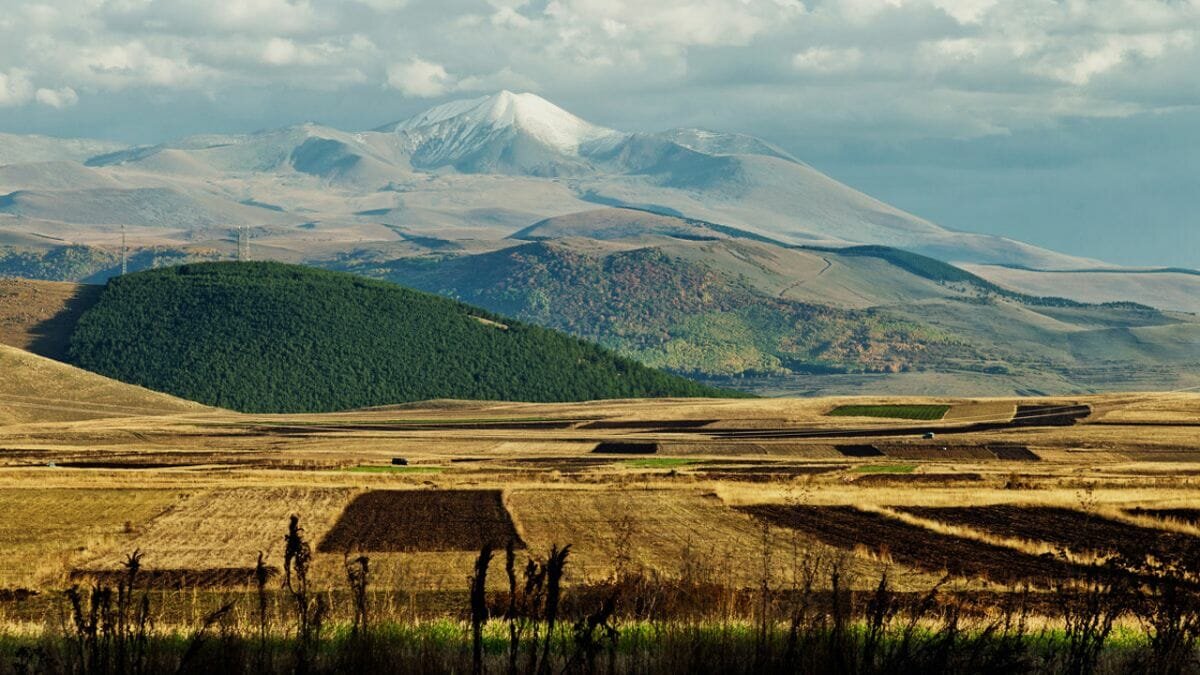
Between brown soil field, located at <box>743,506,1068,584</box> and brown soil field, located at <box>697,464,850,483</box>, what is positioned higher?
brown soil field, located at <box>743,506,1068,584</box>

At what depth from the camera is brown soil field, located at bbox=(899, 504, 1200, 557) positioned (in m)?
50.5

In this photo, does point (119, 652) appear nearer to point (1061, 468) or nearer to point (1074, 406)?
point (1061, 468)

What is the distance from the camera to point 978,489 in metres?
78.2

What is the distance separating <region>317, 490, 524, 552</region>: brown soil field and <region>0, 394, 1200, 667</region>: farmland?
0.25 metres

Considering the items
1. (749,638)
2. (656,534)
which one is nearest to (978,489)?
(656,534)

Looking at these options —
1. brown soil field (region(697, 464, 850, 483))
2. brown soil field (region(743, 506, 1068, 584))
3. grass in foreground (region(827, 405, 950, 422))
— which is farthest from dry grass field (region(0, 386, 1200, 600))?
grass in foreground (region(827, 405, 950, 422))

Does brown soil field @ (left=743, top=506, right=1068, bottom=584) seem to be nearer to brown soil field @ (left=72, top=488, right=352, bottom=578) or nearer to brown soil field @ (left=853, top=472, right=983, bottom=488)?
brown soil field @ (left=853, top=472, right=983, bottom=488)

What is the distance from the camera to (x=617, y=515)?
64375mm

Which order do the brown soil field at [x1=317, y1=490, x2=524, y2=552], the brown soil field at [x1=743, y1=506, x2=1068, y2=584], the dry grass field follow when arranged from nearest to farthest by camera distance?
the brown soil field at [x1=743, y1=506, x2=1068, y2=584] < the dry grass field < the brown soil field at [x1=317, y1=490, x2=524, y2=552]

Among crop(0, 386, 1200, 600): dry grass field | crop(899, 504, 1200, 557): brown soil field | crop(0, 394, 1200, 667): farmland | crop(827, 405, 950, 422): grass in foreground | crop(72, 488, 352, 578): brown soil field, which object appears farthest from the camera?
crop(827, 405, 950, 422): grass in foreground

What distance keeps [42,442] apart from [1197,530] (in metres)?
125

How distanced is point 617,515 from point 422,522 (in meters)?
8.79

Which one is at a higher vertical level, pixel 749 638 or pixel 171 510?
pixel 749 638

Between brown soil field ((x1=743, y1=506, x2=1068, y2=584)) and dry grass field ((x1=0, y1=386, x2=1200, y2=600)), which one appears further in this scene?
dry grass field ((x1=0, y1=386, x2=1200, y2=600))
